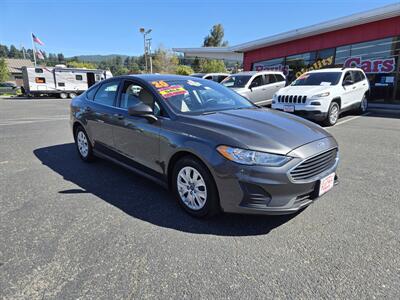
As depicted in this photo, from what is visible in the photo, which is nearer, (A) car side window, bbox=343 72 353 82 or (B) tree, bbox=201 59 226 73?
(A) car side window, bbox=343 72 353 82

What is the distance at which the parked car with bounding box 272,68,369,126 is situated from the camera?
7734 millimetres

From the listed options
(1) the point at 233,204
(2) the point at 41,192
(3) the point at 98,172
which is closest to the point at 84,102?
(3) the point at 98,172

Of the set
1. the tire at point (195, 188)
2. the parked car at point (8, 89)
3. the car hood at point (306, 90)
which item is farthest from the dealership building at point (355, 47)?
the parked car at point (8, 89)

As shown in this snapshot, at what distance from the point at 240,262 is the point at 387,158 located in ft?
13.7

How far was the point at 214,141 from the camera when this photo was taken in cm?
264

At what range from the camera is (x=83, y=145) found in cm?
502

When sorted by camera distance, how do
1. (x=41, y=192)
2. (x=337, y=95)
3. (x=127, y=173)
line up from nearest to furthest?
(x=41, y=192), (x=127, y=173), (x=337, y=95)

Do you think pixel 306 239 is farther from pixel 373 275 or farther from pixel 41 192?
pixel 41 192

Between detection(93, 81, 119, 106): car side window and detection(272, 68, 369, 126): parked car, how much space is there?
5.57 m

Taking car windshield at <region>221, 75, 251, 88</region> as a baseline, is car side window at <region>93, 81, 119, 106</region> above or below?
below

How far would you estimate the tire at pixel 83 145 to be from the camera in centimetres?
483

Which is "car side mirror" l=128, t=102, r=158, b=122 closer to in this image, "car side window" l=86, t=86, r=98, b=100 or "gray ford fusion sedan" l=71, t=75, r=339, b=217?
"gray ford fusion sedan" l=71, t=75, r=339, b=217

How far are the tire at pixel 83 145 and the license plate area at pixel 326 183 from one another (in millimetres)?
3753

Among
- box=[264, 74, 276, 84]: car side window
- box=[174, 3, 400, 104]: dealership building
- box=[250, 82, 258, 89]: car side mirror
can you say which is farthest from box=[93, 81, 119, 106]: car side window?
box=[174, 3, 400, 104]: dealership building
